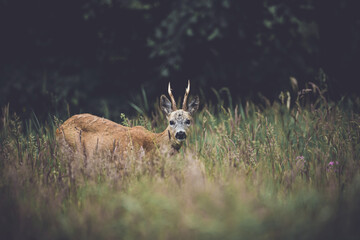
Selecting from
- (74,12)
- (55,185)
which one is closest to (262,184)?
(55,185)

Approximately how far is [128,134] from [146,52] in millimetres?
5003

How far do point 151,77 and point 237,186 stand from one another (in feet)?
19.9

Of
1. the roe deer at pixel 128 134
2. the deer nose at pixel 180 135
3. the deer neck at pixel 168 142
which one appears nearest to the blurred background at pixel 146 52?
the roe deer at pixel 128 134

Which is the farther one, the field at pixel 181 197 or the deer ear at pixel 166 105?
the deer ear at pixel 166 105

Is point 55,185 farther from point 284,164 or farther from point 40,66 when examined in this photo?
point 40,66

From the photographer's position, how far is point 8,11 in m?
8.59

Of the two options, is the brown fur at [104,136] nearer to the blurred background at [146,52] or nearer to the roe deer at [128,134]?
the roe deer at [128,134]

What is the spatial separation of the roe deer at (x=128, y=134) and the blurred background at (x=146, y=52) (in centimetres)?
347

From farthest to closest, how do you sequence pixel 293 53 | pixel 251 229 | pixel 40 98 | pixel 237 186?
pixel 293 53 < pixel 40 98 < pixel 237 186 < pixel 251 229

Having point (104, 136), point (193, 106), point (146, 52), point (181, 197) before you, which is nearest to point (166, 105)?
point (193, 106)

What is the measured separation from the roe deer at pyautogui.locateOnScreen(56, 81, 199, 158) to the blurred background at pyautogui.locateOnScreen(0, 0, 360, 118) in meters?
3.47

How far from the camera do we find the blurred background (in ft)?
27.1

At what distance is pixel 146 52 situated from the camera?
9133mm

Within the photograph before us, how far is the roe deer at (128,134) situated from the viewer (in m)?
4.36
